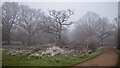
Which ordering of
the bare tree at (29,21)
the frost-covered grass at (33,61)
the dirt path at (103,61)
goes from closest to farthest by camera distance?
the frost-covered grass at (33,61) → the dirt path at (103,61) → the bare tree at (29,21)

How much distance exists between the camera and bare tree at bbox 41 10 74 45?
8359mm

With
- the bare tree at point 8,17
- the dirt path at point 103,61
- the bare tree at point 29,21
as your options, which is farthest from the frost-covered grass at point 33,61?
the bare tree at point 29,21

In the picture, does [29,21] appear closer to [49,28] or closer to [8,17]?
[8,17]

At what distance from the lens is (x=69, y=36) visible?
7543mm

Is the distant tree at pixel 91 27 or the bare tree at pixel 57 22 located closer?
the distant tree at pixel 91 27

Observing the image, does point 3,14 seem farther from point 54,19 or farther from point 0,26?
point 54,19

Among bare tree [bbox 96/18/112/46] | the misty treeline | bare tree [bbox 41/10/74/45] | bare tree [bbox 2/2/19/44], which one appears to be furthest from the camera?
bare tree [bbox 41/10/74/45]

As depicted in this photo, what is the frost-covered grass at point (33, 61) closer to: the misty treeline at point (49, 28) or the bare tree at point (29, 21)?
the misty treeline at point (49, 28)

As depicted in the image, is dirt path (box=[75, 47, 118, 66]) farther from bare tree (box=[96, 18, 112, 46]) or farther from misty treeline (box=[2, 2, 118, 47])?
misty treeline (box=[2, 2, 118, 47])

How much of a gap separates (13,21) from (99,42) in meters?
7.10

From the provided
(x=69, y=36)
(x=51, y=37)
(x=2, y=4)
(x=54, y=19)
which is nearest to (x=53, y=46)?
(x=51, y=37)

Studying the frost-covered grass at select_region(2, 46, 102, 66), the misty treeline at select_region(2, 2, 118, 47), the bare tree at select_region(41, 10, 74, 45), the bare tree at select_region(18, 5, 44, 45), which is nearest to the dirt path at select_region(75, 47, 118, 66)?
the frost-covered grass at select_region(2, 46, 102, 66)

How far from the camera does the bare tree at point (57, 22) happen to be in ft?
27.4

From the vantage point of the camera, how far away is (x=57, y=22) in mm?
9039
